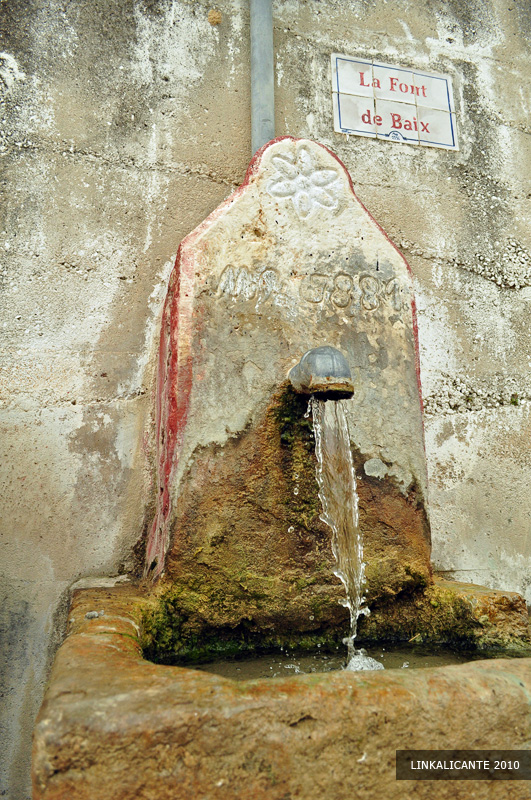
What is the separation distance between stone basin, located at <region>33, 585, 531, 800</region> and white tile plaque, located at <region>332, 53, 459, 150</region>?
2075 mm

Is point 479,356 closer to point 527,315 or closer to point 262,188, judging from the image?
point 527,315

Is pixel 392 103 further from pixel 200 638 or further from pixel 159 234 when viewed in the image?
pixel 200 638

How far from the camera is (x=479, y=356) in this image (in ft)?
8.12

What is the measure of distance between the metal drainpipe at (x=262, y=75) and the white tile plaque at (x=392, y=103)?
272 mm

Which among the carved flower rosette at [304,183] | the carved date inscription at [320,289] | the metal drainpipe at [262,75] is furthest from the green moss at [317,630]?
the metal drainpipe at [262,75]

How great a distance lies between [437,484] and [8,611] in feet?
4.53

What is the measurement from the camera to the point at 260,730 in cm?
95

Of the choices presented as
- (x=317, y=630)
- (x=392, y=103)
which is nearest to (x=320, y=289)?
(x=317, y=630)

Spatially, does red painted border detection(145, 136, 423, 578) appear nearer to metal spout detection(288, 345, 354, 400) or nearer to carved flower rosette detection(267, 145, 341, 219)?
carved flower rosette detection(267, 145, 341, 219)

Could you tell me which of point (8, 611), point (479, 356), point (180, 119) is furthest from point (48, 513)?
point (479, 356)

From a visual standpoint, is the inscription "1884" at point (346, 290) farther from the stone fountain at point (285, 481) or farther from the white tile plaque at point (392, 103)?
the white tile plaque at point (392, 103)

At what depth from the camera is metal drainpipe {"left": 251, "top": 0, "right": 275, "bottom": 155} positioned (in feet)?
7.77

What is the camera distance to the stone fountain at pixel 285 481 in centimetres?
109

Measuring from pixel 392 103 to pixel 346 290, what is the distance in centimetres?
112
